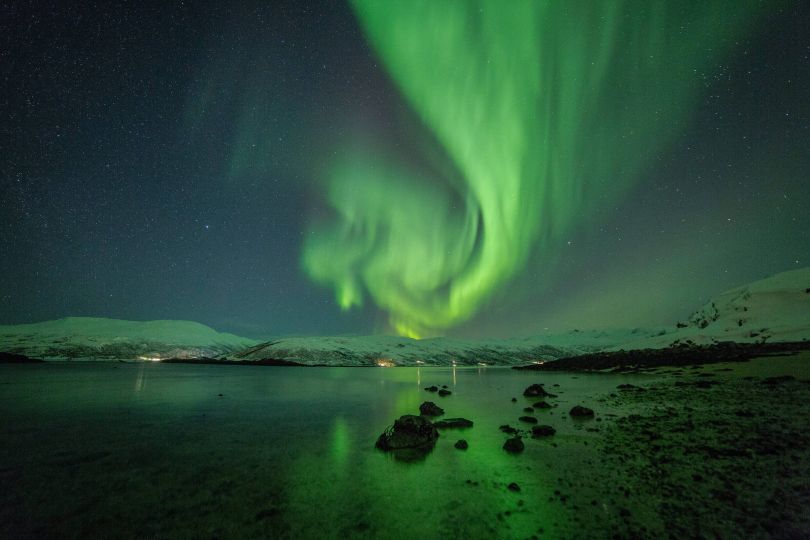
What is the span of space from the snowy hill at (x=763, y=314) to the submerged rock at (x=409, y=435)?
63.7 metres

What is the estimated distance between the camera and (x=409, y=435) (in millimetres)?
16125

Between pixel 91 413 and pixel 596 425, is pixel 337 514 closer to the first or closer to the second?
pixel 596 425

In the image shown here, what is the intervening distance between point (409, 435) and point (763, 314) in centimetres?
8458

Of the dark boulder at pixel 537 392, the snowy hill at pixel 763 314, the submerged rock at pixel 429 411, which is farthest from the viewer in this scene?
the snowy hill at pixel 763 314

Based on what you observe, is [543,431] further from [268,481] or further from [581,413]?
[268,481]

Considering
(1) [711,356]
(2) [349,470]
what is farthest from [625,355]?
(2) [349,470]

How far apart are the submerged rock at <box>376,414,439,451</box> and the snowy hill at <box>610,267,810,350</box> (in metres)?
63.7

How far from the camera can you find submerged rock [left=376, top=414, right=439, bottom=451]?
1580 cm

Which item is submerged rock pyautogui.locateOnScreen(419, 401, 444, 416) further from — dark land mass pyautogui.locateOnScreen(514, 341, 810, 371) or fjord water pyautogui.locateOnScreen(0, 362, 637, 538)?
dark land mass pyautogui.locateOnScreen(514, 341, 810, 371)

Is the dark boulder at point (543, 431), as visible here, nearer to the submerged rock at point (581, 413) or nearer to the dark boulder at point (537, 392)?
the submerged rock at point (581, 413)

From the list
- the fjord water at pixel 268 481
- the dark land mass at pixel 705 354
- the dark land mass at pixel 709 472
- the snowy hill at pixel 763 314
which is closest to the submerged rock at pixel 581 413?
the fjord water at pixel 268 481

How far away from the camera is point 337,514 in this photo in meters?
9.20

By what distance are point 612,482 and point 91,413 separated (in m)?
34.6

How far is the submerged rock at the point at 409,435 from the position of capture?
51.8 ft
